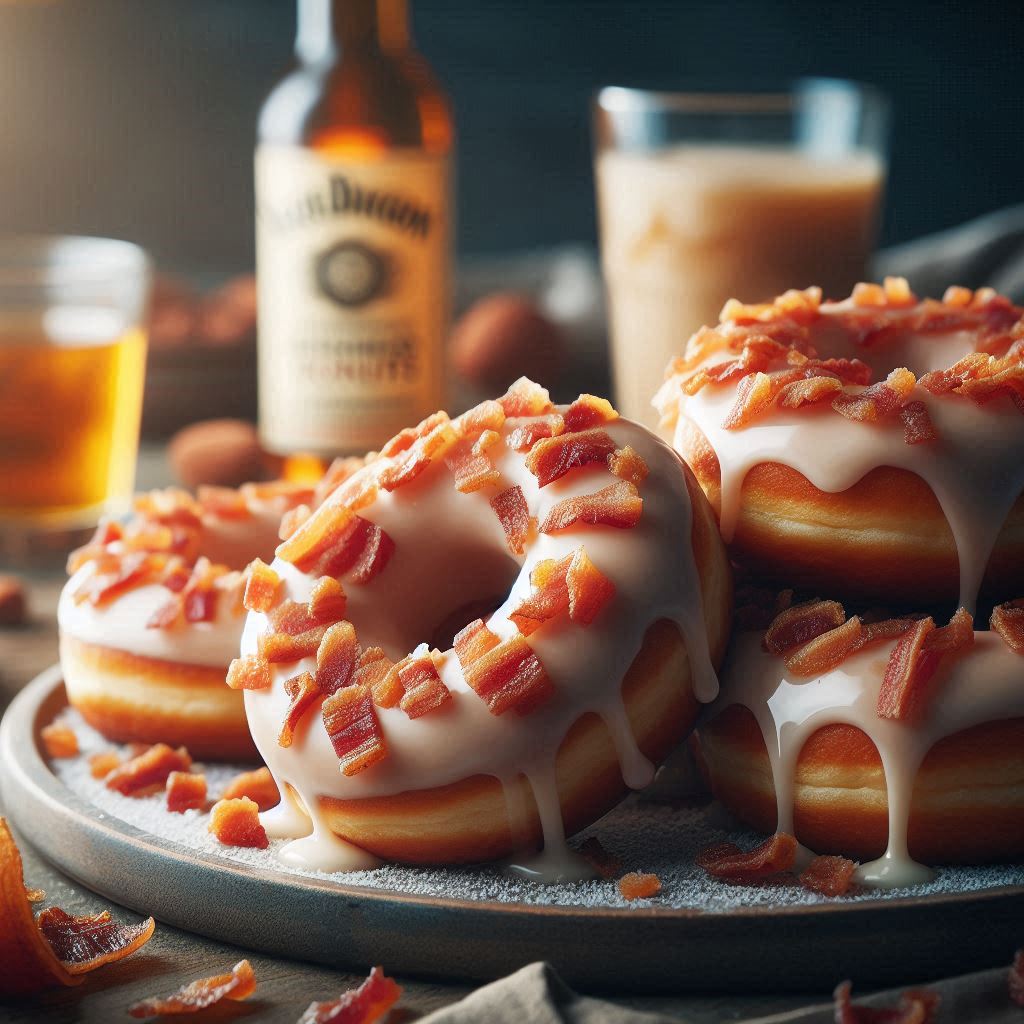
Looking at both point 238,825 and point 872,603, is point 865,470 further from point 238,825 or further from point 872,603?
point 238,825

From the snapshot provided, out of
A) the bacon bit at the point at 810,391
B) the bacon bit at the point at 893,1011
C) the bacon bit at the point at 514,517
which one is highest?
the bacon bit at the point at 810,391

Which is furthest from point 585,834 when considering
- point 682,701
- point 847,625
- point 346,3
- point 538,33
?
point 538,33

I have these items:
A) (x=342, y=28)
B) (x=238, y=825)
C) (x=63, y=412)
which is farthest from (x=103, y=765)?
(x=342, y=28)

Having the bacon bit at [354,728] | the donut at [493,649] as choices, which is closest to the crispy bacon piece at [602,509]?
the donut at [493,649]

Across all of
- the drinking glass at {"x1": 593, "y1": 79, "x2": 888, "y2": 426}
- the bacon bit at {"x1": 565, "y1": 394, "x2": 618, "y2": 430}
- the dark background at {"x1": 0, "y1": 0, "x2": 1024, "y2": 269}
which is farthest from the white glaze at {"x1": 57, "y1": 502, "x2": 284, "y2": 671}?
the dark background at {"x1": 0, "y1": 0, "x2": 1024, "y2": 269}

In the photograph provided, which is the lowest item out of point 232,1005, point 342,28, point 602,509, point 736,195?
point 232,1005

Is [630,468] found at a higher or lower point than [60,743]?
higher

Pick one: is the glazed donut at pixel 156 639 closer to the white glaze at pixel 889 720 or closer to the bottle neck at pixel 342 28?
the white glaze at pixel 889 720

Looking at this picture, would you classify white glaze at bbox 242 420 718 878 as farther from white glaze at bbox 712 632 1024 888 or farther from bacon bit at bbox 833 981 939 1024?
bacon bit at bbox 833 981 939 1024
